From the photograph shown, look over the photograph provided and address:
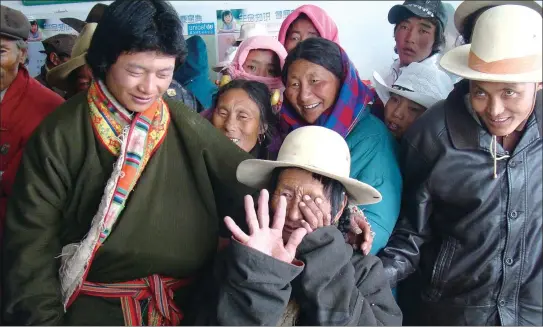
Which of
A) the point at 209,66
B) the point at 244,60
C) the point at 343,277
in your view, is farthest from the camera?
the point at 209,66

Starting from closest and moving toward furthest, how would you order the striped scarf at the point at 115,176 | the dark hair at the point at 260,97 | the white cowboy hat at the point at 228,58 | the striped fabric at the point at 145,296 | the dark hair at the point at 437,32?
the striped scarf at the point at 115,176
the striped fabric at the point at 145,296
the dark hair at the point at 260,97
the dark hair at the point at 437,32
the white cowboy hat at the point at 228,58

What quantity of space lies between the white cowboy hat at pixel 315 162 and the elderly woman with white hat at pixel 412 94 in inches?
28.6

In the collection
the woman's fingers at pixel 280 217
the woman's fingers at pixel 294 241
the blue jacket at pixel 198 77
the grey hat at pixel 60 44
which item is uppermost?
the grey hat at pixel 60 44

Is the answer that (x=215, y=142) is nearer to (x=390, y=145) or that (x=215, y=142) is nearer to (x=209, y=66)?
(x=390, y=145)

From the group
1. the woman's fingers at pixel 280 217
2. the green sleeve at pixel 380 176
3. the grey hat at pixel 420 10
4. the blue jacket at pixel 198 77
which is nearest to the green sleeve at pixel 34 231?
the woman's fingers at pixel 280 217

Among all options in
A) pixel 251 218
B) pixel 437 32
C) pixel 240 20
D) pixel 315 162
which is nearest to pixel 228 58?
pixel 240 20

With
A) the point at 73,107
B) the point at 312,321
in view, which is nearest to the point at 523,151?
the point at 312,321

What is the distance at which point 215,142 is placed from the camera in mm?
1779

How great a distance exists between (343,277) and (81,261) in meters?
0.76

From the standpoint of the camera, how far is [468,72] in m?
1.90

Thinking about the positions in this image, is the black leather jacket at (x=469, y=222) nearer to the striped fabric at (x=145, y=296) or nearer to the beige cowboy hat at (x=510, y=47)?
the beige cowboy hat at (x=510, y=47)

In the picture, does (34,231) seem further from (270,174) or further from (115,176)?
(270,174)

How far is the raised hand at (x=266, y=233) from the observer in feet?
4.92

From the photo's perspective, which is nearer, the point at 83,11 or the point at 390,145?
the point at 390,145
